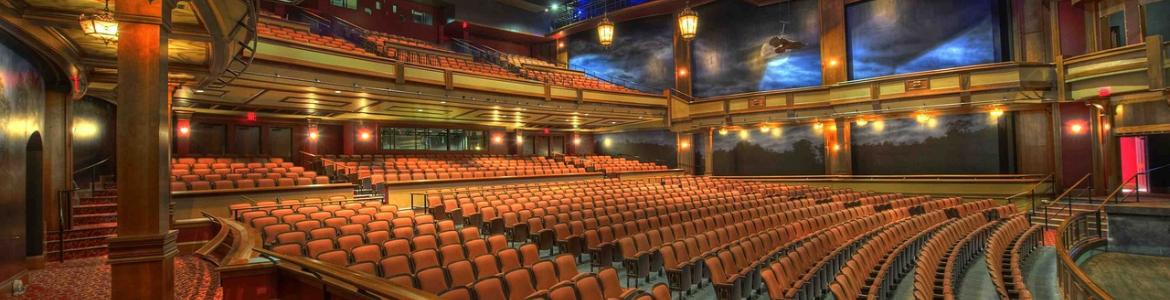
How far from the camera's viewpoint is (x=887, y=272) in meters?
4.46

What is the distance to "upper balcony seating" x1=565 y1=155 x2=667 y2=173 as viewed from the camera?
1487 cm

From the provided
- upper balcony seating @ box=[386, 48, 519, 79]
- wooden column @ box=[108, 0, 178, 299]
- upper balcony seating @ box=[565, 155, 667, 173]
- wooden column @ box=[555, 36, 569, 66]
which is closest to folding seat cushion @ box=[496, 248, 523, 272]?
wooden column @ box=[108, 0, 178, 299]

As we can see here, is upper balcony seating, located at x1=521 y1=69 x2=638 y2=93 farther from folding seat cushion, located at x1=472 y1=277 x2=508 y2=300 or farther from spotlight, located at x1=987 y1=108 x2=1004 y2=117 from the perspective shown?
folding seat cushion, located at x1=472 y1=277 x2=508 y2=300

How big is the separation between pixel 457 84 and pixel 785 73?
8.54 m

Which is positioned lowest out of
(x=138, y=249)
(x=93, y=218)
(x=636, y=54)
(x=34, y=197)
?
(x=93, y=218)

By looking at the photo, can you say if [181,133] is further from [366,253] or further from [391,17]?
[366,253]

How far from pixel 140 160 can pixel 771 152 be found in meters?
14.3

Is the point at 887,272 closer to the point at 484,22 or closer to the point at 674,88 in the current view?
the point at 674,88

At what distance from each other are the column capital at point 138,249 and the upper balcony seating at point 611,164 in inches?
476

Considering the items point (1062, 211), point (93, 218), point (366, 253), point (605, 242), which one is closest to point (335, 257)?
point (366, 253)

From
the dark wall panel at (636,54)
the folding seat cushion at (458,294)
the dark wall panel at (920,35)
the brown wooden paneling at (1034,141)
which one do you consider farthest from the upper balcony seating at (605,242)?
the dark wall panel at (636,54)

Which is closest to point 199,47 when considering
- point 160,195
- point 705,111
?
point 160,195

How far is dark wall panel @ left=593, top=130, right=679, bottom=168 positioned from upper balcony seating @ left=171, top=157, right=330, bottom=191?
10317 mm

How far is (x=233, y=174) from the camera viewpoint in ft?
27.8
